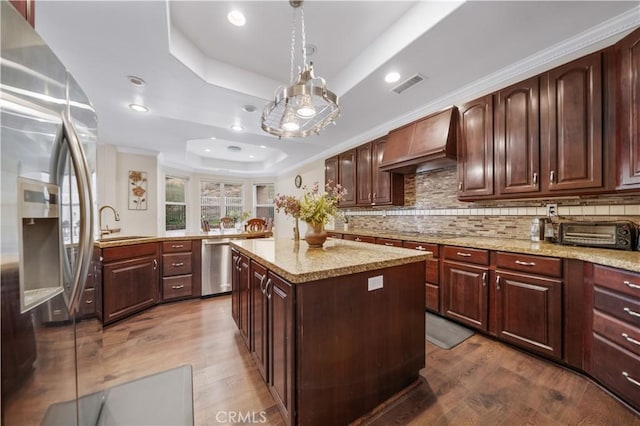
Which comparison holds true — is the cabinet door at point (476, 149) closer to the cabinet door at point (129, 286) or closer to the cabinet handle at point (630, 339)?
the cabinet handle at point (630, 339)

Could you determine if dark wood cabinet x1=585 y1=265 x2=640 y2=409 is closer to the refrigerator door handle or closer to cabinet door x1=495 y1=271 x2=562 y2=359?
cabinet door x1=495 y1=271 x2=562 y2=359

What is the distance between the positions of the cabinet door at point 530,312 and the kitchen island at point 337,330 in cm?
100

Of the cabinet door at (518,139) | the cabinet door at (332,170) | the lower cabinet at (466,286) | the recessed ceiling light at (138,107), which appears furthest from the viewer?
the cabinet door at (332,170)

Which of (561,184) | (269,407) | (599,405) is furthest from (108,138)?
(599,405)

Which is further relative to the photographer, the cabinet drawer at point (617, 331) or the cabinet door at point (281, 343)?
the cabinet drawer at point (617, 331)

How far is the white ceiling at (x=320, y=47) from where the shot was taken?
173cm

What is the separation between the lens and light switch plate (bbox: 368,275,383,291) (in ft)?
4.58

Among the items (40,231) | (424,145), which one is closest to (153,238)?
(40,231)

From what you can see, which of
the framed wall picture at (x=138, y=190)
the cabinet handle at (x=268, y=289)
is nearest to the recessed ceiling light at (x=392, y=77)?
the cabinet handle at (x=268, y=289)

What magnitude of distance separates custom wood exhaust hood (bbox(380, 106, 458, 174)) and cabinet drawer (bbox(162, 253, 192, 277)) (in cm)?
303

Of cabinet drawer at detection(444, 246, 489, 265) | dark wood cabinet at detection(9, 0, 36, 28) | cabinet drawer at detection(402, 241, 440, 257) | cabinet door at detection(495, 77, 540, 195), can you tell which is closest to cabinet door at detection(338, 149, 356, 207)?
cabinet drawer at detection(402, 241, 440, 257)

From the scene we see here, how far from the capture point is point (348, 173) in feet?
14.4

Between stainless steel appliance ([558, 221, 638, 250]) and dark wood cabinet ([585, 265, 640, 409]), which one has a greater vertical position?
stainless steel appliance ([558, 221, 638, 250])

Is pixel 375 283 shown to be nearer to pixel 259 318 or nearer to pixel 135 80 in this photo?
pixel 259 318
